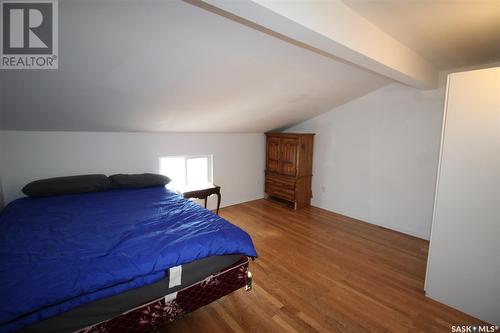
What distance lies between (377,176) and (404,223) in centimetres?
83

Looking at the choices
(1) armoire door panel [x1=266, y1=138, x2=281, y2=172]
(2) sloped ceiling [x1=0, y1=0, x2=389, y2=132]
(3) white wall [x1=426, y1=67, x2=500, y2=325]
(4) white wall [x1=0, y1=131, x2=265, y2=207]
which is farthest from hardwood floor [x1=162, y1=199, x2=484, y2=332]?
(2) sloped ceiling [x1=0, y1=0, x2=389, y2=132]

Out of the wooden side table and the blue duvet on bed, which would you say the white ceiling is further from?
the wooden side table

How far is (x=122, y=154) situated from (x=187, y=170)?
1114 millimetres

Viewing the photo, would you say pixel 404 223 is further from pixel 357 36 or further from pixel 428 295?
pixel 357 36

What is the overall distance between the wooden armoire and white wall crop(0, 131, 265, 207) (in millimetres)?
334

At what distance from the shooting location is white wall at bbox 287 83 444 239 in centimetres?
337

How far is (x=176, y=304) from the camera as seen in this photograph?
1.67m

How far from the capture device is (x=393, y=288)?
2316mm

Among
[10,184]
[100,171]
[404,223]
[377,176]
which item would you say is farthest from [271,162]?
[10,184]

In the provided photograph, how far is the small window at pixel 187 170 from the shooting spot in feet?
12.8

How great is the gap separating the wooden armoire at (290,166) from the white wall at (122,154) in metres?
0.33

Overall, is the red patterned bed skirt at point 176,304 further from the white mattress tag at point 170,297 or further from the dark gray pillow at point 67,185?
the dark gray pillow at point 67,185

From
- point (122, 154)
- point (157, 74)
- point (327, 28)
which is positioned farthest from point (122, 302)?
point (122, 154)

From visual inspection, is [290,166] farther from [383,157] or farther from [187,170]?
[187,170]
